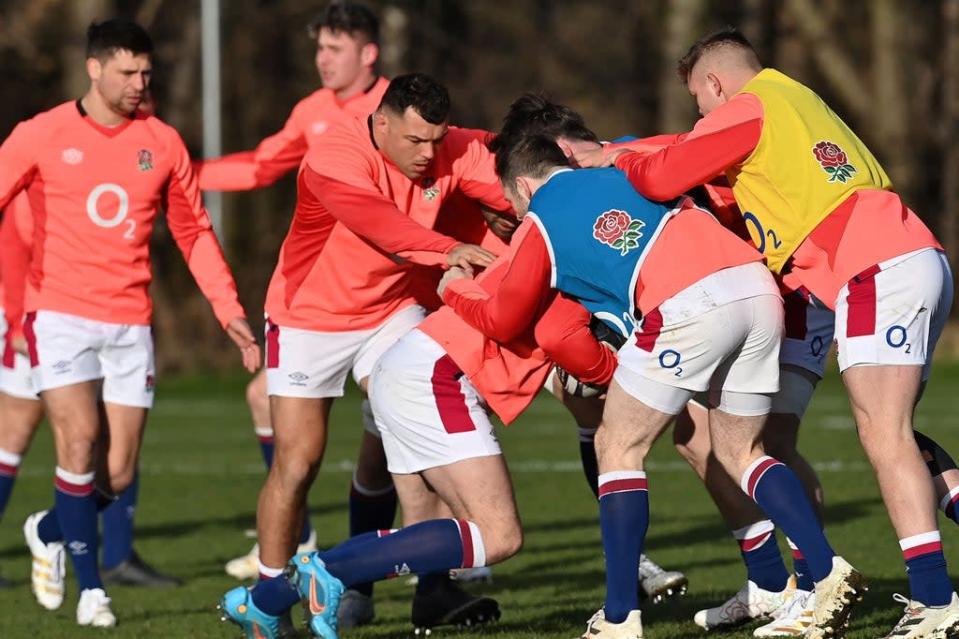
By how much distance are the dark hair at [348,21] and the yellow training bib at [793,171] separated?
11.8ft

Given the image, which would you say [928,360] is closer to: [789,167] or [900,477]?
[900,477]

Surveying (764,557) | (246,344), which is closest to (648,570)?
(764,557)

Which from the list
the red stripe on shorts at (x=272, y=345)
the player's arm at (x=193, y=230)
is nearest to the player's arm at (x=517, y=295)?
the red stripe on shorts at (x=272, y=345)

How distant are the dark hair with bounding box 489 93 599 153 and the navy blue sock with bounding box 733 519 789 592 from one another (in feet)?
5.28

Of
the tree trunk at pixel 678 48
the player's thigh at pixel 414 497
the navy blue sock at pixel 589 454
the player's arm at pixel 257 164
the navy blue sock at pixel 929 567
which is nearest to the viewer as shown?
the navy blue sock at pixel 929 567

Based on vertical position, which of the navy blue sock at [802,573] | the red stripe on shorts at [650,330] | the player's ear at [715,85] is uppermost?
the player's ear at [715,85]

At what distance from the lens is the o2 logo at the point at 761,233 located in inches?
227

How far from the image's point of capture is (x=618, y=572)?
18.1ft

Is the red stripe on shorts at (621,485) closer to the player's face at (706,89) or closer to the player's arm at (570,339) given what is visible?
the player's arm at (570,339)

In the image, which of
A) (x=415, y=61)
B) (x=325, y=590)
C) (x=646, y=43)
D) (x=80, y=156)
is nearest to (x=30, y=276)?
(x=80, y=156)

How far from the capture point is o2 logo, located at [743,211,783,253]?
5762mm

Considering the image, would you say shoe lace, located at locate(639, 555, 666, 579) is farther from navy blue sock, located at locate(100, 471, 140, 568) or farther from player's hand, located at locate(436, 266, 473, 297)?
navy blue sock, located at locate(100, 471, 140, 568)

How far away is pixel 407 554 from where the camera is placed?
5.71m

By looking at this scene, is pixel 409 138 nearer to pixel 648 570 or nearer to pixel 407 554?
pixel 407 554
